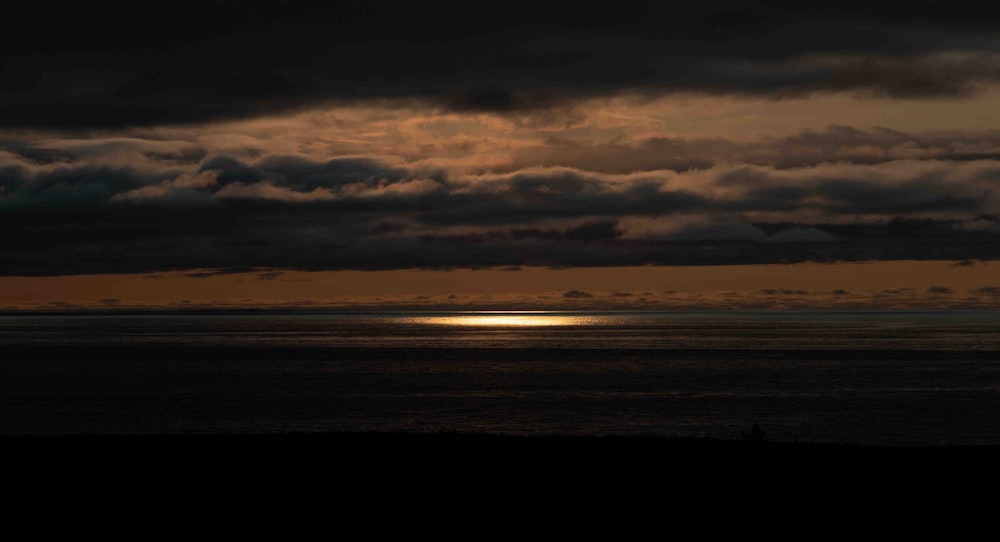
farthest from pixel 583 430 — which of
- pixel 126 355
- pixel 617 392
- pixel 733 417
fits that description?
pixel 126 355

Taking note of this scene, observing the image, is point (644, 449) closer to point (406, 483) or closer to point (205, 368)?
point (406, 483)

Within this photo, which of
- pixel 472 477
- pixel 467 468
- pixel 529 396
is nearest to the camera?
pixel 472 477

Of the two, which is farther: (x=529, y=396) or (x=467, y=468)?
(x=529, y=396)

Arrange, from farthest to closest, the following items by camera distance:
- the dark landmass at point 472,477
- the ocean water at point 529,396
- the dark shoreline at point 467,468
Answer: the ocean water at point 529,396 < the dark shoreline at point 467,468 < the dark landmass at point 472,477

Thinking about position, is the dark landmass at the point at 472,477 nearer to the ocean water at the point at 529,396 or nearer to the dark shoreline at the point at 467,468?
the dark shoreline at the point at 467,468

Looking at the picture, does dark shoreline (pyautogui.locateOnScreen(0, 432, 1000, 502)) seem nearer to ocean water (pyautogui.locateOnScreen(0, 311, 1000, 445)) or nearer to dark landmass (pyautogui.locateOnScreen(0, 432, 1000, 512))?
dark landmass (pyautogui.locateOnScreen(0, 432, 1000, 512))

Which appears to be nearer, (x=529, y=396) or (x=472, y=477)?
(x=472, y=477)

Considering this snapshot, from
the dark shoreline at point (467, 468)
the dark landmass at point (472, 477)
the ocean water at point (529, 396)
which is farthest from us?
the ocean water at point (529, 396)

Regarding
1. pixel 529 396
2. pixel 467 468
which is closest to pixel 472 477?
pixel 467 468

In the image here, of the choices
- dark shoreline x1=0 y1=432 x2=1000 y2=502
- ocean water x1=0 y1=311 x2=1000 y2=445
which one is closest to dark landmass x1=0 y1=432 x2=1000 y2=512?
dark shoreline x1=0 y1=432 x2=1000 y2=502

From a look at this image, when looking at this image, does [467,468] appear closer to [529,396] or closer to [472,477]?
[472,477]

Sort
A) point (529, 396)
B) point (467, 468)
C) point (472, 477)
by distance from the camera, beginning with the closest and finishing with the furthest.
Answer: point (472, 477), point (467, 468), point (529, 396)

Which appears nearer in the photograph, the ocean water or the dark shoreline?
the dark shoreline

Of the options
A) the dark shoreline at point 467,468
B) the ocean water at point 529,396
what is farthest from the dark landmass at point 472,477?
the ocean water at point 529,396
